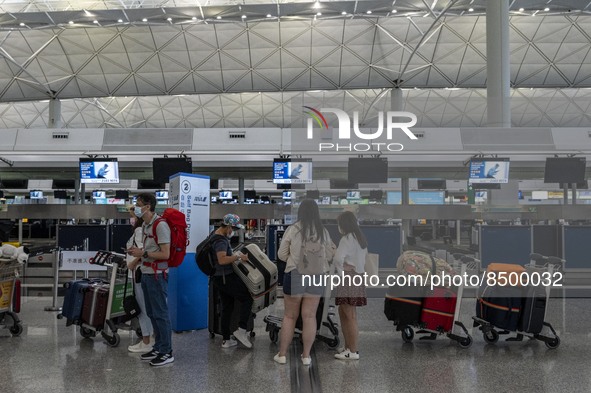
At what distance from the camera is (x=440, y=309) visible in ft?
22.1

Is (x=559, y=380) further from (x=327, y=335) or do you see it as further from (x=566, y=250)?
(x=566, y=250)

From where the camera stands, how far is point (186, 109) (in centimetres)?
3831

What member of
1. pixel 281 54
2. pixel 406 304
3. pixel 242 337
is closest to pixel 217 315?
pixel 242 337

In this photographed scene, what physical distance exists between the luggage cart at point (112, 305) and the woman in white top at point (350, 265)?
2793 mm

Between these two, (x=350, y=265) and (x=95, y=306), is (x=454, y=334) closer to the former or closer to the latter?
(x=350, y=265)

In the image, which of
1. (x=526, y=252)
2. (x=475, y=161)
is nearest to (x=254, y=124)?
(x=526, y=252)

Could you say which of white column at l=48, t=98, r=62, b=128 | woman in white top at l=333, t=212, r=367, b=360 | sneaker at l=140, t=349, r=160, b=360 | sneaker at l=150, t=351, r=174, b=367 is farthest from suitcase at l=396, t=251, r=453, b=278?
white column at l=48, t=98, r=62, b=128

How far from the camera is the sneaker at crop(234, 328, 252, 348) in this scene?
6.58 meters

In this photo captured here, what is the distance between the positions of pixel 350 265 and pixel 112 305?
331 cm

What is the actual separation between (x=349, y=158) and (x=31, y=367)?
167 inches

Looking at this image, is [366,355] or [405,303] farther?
[405,303]

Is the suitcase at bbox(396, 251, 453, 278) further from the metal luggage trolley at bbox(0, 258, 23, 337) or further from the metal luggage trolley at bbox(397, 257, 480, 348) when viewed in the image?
the metal luggage trolley at bbox(0, 258, 23, 337)

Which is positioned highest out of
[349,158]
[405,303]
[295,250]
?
[349,158]

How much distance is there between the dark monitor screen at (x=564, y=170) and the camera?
8000mm
